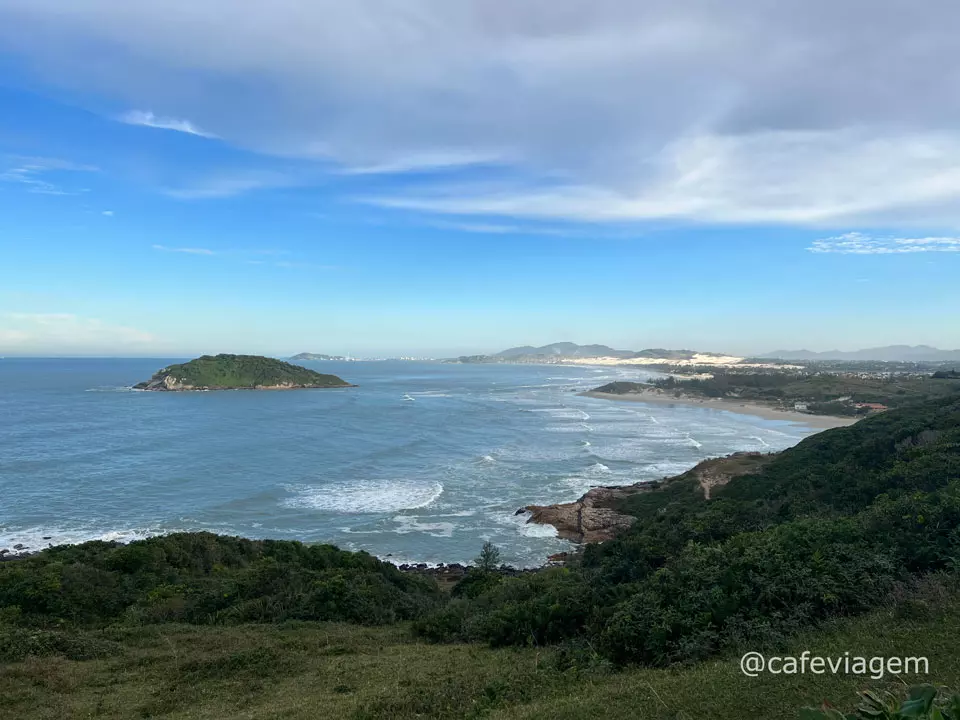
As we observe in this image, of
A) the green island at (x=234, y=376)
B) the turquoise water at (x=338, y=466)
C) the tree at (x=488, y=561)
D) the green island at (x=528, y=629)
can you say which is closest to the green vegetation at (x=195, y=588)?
the green island at (x=528, y=629)

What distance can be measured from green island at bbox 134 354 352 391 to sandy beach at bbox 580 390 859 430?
208 feet

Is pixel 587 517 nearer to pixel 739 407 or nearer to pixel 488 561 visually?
pixel 488 561

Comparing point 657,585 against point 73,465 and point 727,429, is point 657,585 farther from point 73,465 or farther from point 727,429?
point 727,429

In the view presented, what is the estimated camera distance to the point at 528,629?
1008 centimetres

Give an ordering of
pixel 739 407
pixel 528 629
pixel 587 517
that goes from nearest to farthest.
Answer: pixel 528 629 < pixel 587 517 < pixel 739 407

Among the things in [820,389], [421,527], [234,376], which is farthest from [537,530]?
[234,376]

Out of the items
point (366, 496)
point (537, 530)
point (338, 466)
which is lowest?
point (537, 530)

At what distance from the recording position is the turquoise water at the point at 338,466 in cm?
2708

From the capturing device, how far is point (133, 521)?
27500 millimetres

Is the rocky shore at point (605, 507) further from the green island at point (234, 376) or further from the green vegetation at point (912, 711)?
the green island at point (234, 376)

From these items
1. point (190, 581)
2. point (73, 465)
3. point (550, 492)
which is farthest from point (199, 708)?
point (73, 465)

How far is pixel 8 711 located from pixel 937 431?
101ft

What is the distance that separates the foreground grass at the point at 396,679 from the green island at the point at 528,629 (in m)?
0.04

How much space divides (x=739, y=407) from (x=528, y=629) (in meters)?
89.1
